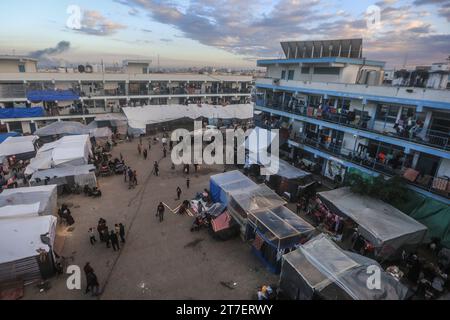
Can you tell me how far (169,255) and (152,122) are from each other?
24268mm

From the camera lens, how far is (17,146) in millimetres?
22734

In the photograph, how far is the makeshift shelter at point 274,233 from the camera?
11.4 metres

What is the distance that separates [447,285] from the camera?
1083cm

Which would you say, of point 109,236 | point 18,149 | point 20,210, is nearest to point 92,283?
point 109,236

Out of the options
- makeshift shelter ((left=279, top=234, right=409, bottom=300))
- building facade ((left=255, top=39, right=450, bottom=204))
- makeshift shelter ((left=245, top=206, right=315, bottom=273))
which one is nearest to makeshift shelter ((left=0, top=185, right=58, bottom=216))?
makeshift shelter ((left=245, top=206, right=315, bottom=273))

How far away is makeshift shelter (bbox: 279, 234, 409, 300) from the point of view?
27.4 feet

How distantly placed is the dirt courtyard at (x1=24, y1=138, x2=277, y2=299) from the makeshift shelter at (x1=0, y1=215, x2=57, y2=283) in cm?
62

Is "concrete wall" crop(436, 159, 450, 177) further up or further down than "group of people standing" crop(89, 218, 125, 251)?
further up

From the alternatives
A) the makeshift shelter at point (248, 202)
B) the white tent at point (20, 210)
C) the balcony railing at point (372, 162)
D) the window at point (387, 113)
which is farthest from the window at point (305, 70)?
the white tent at point (20, 210)

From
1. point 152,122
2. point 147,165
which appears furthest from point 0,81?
point 147,165

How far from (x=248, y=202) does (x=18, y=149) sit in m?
21.5

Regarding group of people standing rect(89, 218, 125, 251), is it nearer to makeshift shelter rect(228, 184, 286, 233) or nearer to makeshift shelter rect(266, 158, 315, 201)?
makeshift shelter rect(228, 184, 286, 233)

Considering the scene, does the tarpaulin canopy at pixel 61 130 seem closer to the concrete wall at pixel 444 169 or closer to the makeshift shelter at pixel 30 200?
the makeshift shelter at pixel 30 200
